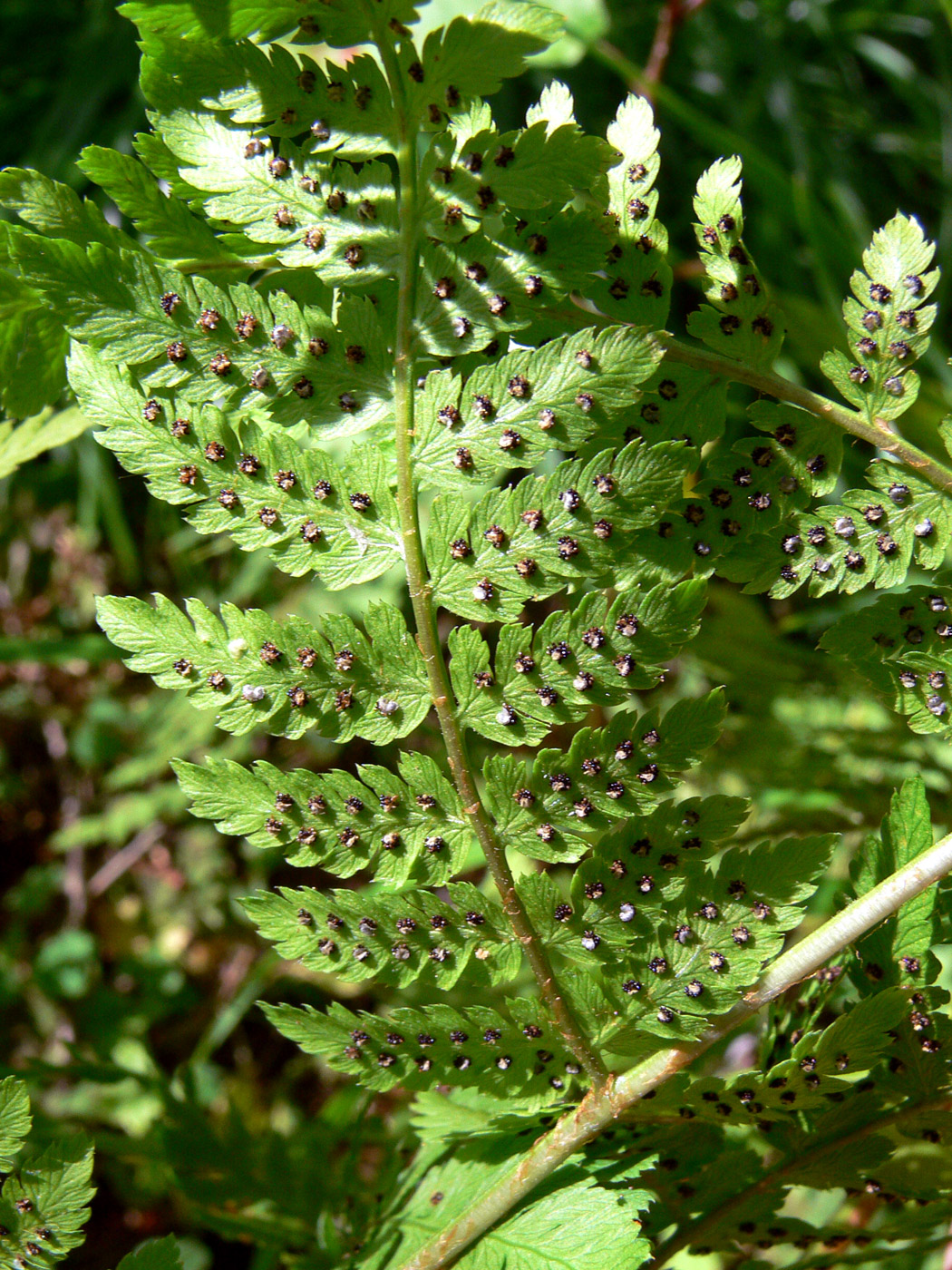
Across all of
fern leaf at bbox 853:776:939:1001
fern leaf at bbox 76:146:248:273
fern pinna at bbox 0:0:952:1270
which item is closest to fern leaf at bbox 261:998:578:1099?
fern pinna at bbox 0:0:952:1270

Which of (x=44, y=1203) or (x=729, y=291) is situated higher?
(x=729, y=291)

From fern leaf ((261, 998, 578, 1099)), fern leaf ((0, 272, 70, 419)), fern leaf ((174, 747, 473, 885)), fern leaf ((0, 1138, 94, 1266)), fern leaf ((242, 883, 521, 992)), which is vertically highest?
fern leaf ((0, 272, 70, 419))

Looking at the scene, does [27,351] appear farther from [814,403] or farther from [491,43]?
[814,403]

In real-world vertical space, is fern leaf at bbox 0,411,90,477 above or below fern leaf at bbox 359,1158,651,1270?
above

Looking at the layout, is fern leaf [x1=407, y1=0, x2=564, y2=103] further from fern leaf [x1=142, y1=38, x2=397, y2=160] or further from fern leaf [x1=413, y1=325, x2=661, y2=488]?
fern leaf [x1=413, y1=325, x2=661, y2=488]

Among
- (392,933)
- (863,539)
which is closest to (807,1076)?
(392,933)

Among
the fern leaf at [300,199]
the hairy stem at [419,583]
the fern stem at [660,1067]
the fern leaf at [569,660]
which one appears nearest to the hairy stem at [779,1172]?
the fern stem at [660,1067]
